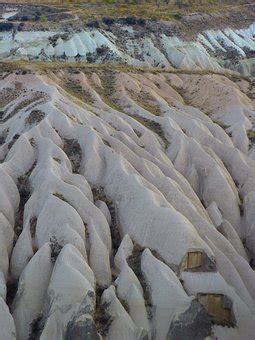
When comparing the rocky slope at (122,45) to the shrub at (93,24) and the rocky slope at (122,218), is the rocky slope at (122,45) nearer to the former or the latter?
the shrub at (93,24)

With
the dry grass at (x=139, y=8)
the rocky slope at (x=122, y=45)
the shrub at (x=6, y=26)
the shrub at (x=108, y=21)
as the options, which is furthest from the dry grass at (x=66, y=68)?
the dry grass at (x=139, y=8)

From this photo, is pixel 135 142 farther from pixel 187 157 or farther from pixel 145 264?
pixel 145 264

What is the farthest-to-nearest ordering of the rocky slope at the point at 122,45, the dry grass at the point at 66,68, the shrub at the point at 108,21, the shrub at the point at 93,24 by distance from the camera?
1. the shrub at the point at 108,21
2. the shrub at the point at 93,24
3. the rocky slope at the point at 122,45
4. the dry grass at the point at 66,68

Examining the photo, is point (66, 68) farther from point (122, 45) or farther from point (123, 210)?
point (123, 210)

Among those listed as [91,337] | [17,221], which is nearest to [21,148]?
[17,221]

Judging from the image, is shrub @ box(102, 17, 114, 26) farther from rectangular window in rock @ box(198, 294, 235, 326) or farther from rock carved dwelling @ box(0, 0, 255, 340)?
rectangular window in rock @ box(198, 294, 235, 326)
